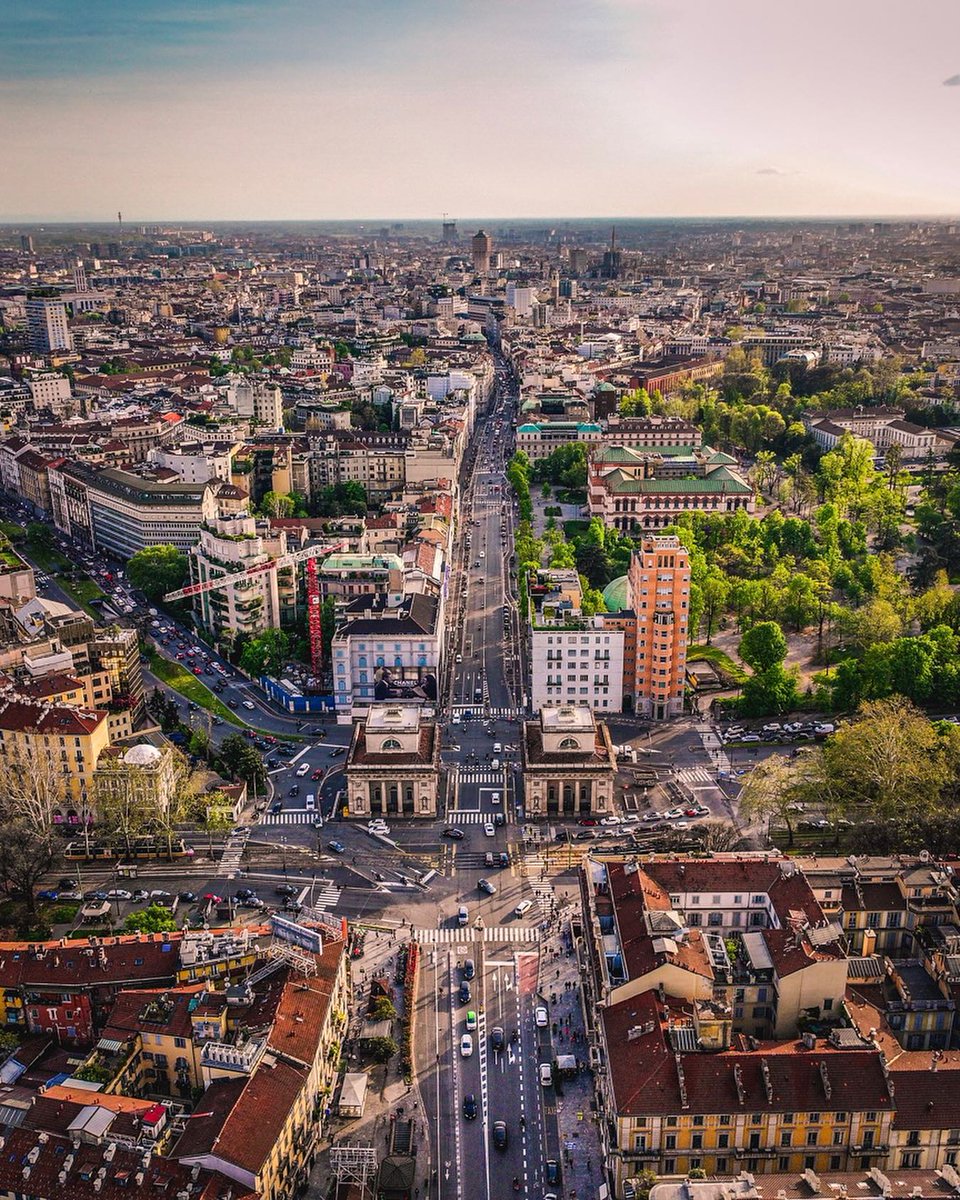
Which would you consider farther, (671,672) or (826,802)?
(671,672)

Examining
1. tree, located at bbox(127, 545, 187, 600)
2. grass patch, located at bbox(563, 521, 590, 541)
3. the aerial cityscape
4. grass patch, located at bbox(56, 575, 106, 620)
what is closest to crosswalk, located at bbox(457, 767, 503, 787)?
the aerial cityscape

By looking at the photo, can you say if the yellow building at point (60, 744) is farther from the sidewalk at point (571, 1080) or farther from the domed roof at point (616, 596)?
the domed roof at point (616, 596)

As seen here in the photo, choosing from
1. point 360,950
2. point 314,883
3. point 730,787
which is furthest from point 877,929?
point 314,883

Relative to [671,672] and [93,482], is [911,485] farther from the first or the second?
[93,482]

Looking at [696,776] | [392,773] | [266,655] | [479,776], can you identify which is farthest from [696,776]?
[266,655]

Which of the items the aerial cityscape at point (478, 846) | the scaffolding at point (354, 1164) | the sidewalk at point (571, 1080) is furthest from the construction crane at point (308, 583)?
the scaffolding at point (354, 1164)

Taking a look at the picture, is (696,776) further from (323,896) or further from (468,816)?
(323,896)
